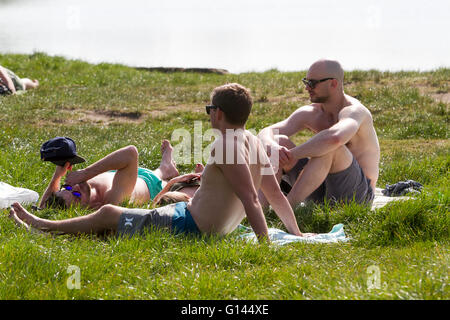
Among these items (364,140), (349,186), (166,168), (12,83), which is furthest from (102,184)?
(12,83)

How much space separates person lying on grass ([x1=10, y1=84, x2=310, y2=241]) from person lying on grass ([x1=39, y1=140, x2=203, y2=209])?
0.69 meters

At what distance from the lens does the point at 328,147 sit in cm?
612

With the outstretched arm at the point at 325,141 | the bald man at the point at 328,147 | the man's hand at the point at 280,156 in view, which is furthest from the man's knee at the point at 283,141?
the outstretched arm at the point at 325,141

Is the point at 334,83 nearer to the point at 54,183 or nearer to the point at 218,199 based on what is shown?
the point at 218,199

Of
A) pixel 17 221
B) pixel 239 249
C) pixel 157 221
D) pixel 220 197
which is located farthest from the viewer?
pixel 17 221

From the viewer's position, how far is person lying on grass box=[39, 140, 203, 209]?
621cm

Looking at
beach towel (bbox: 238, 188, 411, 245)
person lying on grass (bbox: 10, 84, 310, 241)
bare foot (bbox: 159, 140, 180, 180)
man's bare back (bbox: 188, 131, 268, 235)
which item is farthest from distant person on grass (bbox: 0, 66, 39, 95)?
man's bare back (bbox: 188, 131, 268, 235)

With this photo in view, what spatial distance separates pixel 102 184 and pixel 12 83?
822cm

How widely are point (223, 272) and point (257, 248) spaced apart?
459mm

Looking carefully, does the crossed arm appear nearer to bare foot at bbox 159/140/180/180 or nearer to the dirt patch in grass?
bare foot at bbox 159/140/180/180

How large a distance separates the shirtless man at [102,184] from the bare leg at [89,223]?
0.77 metres

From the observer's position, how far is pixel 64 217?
5.84 m
